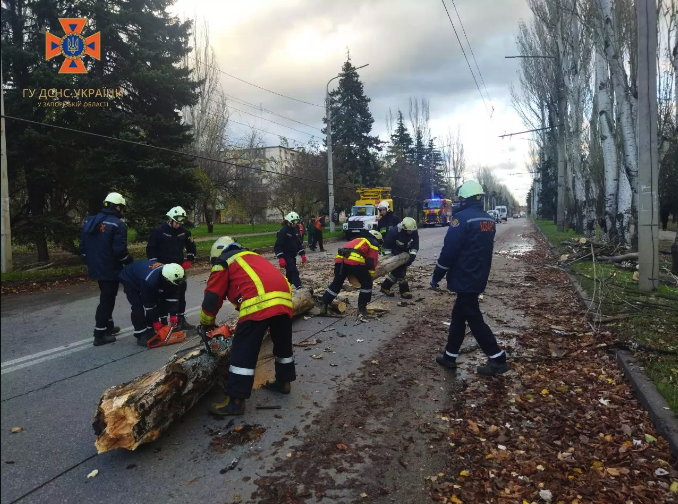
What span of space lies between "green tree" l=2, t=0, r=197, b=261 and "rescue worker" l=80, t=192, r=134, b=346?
24.3ft

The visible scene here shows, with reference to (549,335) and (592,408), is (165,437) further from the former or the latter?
(549,335)

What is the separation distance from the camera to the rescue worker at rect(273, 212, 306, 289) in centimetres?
948

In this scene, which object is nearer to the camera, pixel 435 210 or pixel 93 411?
pixel 93 411

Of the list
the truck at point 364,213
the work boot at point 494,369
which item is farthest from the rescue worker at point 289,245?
the truck at point 364,213

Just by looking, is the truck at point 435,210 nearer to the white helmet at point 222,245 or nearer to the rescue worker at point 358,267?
the rescue worker at point 358,267

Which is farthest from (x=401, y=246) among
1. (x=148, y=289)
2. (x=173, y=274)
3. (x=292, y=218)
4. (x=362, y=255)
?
(x=148, y=289)

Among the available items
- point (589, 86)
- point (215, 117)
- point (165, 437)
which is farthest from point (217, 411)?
point (215, 117)

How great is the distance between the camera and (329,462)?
3.39 metres

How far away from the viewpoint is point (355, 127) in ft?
147

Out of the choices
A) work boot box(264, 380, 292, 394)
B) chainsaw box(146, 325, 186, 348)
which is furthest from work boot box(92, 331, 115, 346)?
work boot box(264, 380, 292, 394)

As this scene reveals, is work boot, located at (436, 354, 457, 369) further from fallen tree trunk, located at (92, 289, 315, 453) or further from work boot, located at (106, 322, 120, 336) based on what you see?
work boot, located at (106, 322, 120, 336)

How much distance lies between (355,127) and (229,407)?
42.9 metres

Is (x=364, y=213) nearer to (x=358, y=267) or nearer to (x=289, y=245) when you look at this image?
(x=289, y=245)

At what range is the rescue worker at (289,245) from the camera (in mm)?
9483
